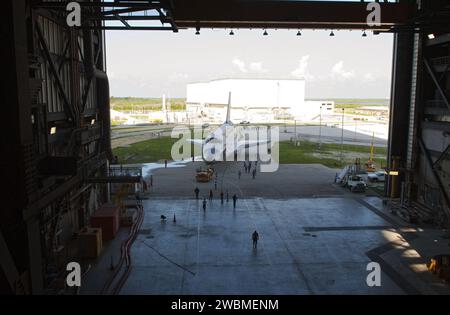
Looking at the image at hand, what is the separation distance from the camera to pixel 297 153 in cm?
7856

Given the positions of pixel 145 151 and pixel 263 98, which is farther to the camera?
pixel 263 98

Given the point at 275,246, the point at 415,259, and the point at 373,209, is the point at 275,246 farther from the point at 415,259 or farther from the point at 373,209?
the point at 373,209

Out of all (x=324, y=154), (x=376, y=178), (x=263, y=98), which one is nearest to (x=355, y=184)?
(x=376, y=178)

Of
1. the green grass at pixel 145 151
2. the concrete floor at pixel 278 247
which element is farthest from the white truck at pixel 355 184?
the green grass at pixel 145 151

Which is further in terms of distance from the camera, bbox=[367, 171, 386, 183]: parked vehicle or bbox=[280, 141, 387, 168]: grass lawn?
bbox=[280, 141, 387, 168]: grass lawn

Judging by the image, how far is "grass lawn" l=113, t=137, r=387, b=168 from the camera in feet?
227

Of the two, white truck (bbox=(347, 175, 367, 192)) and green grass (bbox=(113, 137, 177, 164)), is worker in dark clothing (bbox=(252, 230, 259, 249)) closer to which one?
white truck (bbox=(347, 175, 367, 192))

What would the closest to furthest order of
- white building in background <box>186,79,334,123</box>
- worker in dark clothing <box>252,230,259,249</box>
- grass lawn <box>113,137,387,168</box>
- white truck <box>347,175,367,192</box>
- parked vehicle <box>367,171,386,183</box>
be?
worker in dark clothing <box>252,230,259,249</box> < white truck <box>347,175,367,192</box> < parked vehicle <box>367,171,386,183</box> < grass lawn <box>113,137,387,168</box> < white building in background <box>186,79,334,123</box>

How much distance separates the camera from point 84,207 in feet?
110

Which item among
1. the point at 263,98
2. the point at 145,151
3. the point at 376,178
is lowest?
the point at 376,178

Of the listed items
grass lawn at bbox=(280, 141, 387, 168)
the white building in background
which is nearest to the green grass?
grass lawn at bbox=(280, 141, 387, 168)

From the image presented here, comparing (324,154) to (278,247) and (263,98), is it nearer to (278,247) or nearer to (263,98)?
(278,247)

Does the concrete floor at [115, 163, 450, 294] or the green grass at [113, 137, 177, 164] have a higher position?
the green grass at [113, 137, 177, 164]

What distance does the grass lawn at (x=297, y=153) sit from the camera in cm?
6925
